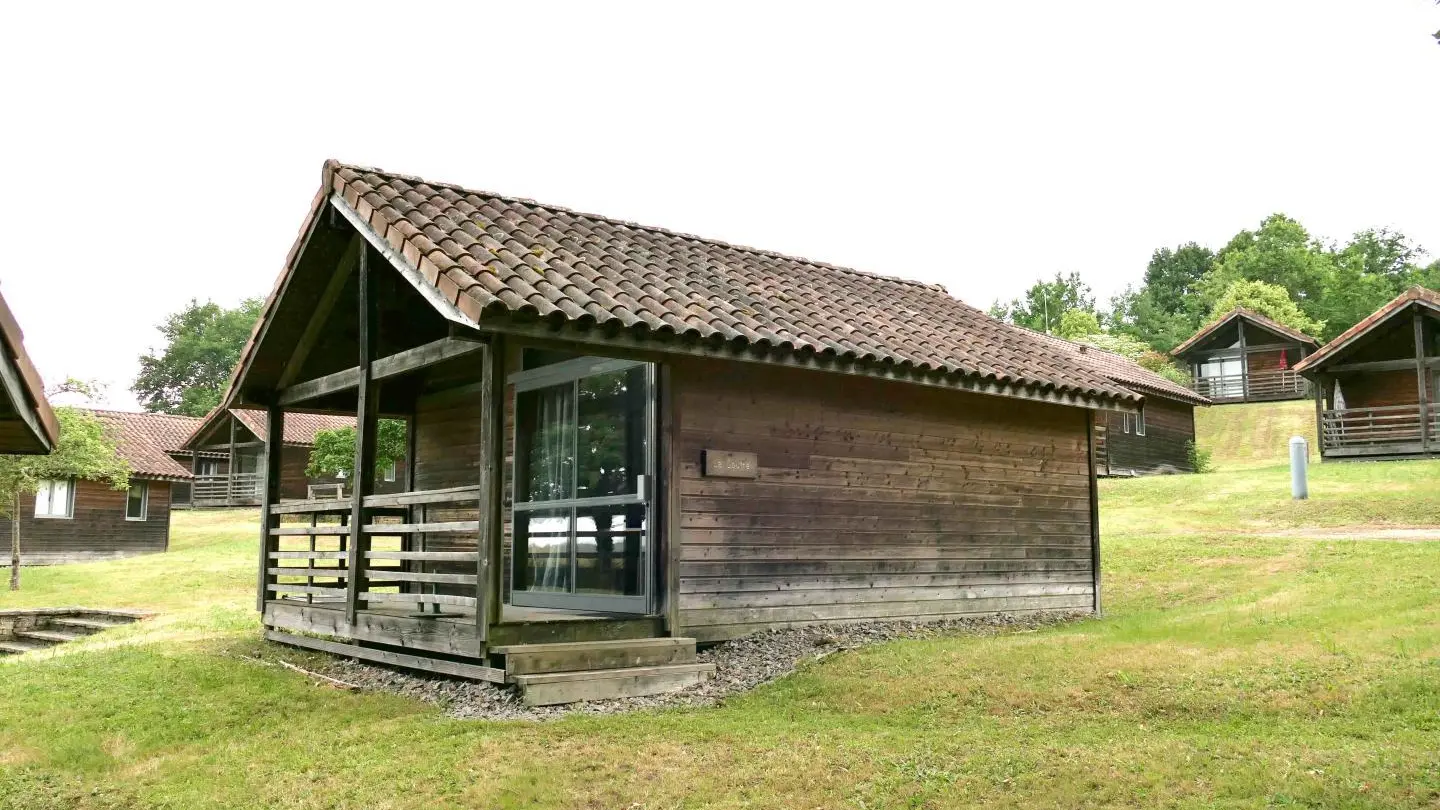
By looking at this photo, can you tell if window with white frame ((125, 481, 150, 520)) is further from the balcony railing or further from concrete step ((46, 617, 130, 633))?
the balcony railing

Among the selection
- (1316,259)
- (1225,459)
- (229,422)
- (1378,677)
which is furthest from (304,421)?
(1316,259)

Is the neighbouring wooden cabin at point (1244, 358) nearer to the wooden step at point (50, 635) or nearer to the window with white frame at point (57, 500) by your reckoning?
the window with white frame at point (57, 500)

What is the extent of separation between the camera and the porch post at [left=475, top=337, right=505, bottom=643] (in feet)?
28.3

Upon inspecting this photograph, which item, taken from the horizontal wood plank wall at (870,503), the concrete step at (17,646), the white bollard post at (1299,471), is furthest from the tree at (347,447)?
the white bollard post at (1299,471)

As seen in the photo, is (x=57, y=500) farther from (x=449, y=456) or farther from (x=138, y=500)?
(x=449, y=456)

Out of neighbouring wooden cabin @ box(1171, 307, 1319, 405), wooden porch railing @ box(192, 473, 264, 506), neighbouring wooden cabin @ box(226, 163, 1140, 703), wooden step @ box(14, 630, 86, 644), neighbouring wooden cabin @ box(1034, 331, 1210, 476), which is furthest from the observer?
neighbouring wooden cabin @ box(1171, 307, 1319, 405)

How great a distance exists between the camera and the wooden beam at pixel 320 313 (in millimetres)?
11352

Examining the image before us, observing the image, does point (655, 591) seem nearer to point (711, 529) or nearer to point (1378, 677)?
point (711, 529)

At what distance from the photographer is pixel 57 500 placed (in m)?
34.3

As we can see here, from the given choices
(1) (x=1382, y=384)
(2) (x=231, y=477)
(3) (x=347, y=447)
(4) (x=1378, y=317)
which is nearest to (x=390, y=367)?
(3) (x=347, y=447)

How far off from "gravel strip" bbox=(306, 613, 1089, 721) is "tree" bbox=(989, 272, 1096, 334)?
72137mm

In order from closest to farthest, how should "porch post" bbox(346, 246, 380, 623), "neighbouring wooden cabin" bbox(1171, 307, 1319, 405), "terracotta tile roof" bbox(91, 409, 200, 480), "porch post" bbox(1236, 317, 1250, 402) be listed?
"porch post" bbox(346, 246, 380, 623) < "terracotta tile roof" bbox(91, 409, 200, 480) < "neighbouring wooden cabin" bbox(1171, 307, 1319, 405) < "porch post" bbox(1236, 317, 1250, 402)

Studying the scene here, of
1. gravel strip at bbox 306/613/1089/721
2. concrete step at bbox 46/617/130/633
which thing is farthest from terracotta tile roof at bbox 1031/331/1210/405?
concrete step at bbox 46/617/130/633

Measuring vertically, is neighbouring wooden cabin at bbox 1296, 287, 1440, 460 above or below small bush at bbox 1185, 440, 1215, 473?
above
